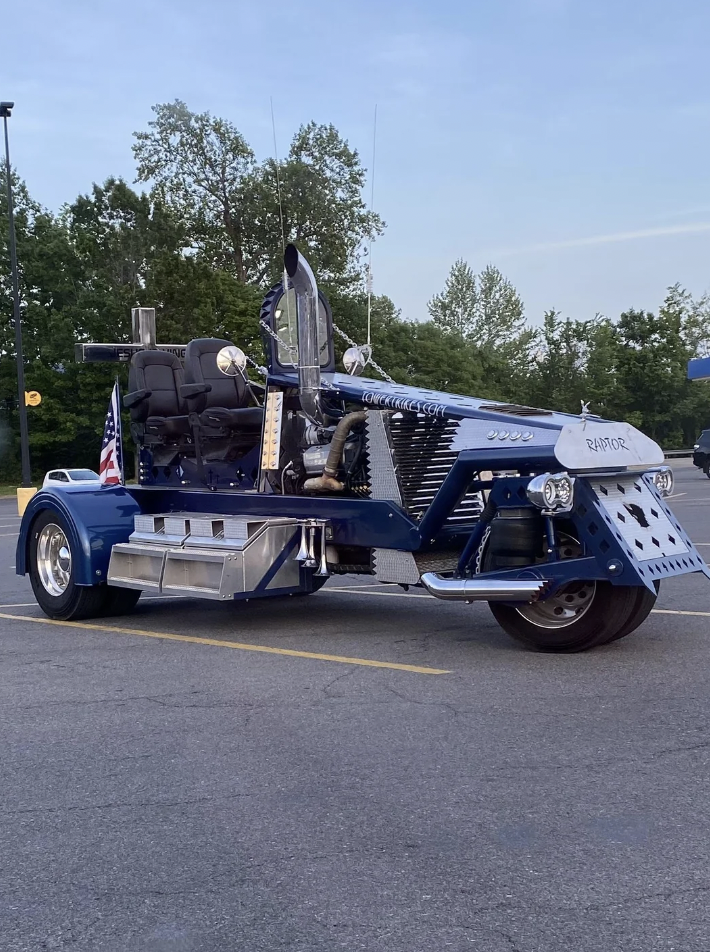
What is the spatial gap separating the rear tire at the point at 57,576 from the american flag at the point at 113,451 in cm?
61

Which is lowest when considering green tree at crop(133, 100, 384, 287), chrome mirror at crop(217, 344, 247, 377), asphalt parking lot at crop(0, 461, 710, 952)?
asphalt parking lot at crop(0, 461, 710, 952)

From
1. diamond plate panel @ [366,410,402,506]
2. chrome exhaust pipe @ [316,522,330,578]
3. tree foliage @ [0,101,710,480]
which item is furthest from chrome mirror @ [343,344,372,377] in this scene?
tree foliage @ [0,101,710,480]

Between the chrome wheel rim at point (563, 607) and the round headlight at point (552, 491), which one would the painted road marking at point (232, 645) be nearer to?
the chrome wheel rim at point (563, 607)

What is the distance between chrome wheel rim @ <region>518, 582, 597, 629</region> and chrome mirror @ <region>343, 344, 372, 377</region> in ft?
8.01

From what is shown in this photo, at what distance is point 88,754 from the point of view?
5059 millimetres

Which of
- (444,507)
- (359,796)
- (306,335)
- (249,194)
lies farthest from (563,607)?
(249,194)

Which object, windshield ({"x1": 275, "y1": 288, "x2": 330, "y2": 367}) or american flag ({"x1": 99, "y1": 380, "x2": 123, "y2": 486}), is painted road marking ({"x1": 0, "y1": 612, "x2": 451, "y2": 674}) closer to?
american flag ({"x1": 99, "y1": 380, "x2": 123, "y2": 486})

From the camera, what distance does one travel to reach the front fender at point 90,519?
891cm

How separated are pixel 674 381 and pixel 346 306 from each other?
18658mm

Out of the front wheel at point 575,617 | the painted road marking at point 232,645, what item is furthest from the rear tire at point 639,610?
the painted road marking at point 232,645

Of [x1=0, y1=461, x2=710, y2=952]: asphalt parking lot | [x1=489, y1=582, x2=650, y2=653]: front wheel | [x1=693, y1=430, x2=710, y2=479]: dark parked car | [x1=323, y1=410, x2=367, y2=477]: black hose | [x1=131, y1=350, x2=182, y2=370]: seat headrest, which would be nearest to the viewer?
[x1=0, y1=461, x2=710, y2=952]: asphalt parking lot

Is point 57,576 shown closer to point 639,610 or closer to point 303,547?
point 303,547

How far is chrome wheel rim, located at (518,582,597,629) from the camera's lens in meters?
6.78

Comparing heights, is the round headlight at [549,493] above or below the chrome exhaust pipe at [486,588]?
above
